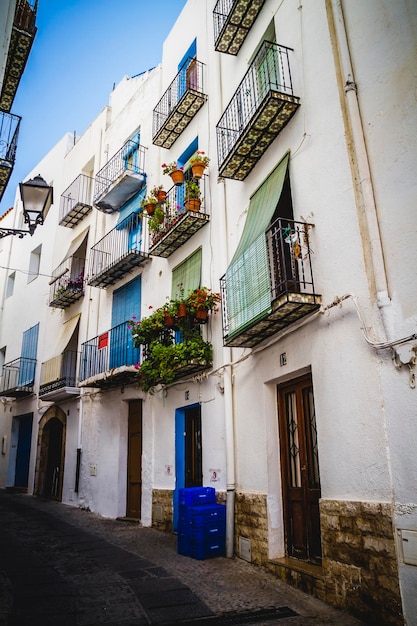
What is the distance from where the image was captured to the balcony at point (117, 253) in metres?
12.8

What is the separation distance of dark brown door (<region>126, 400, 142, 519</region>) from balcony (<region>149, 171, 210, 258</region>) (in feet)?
13.2

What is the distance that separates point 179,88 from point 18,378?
40.1 feet

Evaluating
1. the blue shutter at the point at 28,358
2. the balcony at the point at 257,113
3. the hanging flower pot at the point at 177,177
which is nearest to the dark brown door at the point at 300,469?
the balcony at the point at 257,113

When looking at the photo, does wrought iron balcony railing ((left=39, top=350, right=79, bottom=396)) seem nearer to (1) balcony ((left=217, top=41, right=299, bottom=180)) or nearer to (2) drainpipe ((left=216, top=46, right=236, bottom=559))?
(2) drainpipe ((left=216, top=46, right=236, bottom=559))

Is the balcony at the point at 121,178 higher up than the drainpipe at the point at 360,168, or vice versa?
the balcony at the point at 121,178

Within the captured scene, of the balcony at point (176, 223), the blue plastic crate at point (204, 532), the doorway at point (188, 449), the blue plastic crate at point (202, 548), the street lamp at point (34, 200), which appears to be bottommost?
the blue plastic crate at point (202, 548)

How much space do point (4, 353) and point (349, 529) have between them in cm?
1914

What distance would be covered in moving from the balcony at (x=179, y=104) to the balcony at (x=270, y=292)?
5.14 m

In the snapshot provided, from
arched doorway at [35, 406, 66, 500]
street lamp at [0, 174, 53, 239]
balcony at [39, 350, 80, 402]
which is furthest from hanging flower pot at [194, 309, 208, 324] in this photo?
arched doorway at [35, 406, 66, 500]

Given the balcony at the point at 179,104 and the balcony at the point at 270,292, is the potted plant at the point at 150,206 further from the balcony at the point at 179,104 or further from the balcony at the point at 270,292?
the balcony at the point at 270,292

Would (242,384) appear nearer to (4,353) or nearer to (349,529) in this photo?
(349,529)

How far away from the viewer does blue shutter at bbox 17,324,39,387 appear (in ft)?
58.5

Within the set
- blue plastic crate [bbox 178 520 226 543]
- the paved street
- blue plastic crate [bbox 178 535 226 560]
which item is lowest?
the paved street

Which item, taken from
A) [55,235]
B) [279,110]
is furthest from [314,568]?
[55,235]
